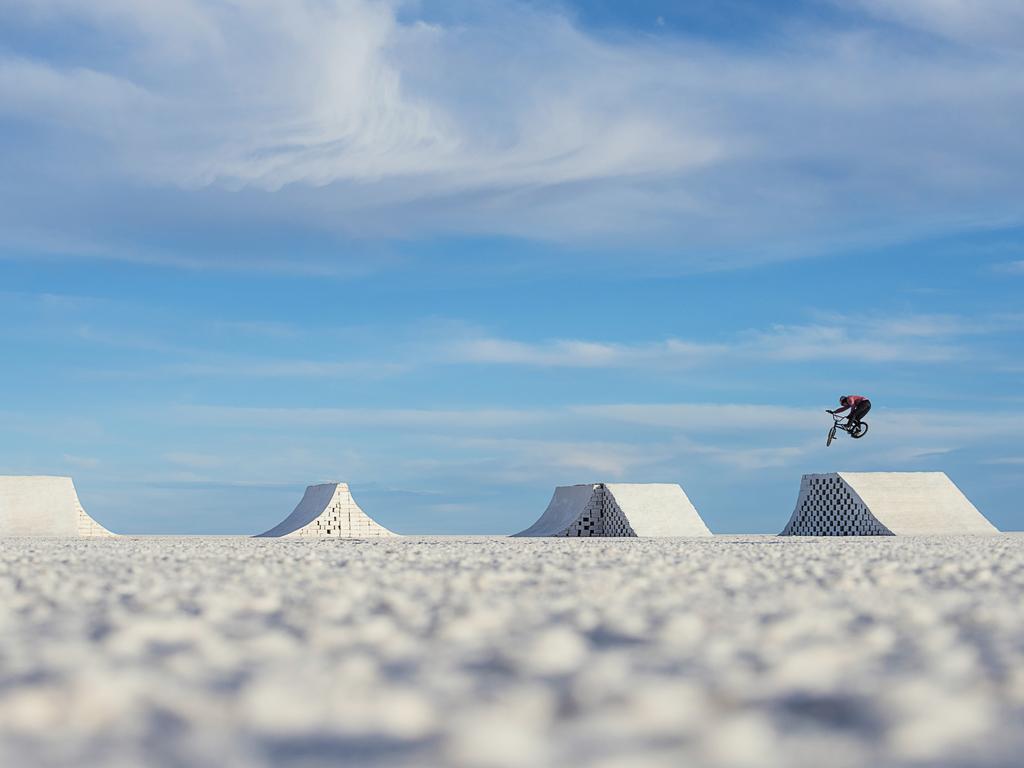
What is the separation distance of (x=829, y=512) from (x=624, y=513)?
Result: 3358mm

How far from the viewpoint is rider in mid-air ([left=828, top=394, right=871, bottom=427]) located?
15.4 metres

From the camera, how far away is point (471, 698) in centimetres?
201

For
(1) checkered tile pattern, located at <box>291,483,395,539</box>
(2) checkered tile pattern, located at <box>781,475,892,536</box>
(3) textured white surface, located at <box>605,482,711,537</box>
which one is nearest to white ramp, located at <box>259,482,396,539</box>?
(1) checkered tile pattern, located at <box>291,483,395,539</box>

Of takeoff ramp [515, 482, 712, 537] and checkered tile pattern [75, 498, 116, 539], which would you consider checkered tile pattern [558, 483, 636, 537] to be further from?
checkered tile pattern [75, 498, 116, 539]

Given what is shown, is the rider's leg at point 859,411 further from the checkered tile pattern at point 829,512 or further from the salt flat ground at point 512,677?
the salt flat ground at point 512,677

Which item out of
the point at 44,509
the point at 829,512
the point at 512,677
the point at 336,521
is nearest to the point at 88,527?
the point at 44,509

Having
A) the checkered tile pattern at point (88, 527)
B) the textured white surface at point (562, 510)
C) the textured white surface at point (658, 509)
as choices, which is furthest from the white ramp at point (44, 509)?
the textured white surface at point (658, 509)

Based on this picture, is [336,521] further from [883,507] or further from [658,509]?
[883,507]

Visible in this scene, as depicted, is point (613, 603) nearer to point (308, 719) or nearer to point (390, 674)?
point (390, 674)

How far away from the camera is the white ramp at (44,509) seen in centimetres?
1803

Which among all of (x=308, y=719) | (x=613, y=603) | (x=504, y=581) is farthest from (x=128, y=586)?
(x=308, y=719)

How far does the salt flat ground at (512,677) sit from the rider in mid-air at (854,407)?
38.5ft

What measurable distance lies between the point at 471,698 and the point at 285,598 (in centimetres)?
187

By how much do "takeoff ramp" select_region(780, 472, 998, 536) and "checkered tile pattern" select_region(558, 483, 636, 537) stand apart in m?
2.95
